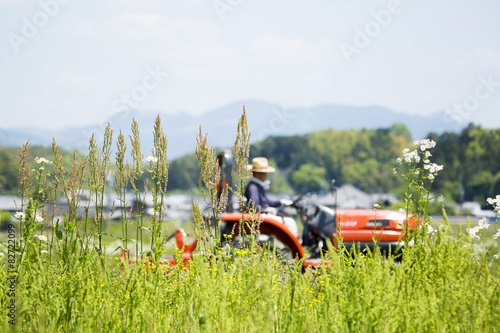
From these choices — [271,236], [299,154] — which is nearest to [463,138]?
[299,154]

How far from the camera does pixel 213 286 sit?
2.41 meters

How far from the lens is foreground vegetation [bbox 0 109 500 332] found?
2137mm

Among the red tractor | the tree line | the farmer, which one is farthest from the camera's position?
the tree line

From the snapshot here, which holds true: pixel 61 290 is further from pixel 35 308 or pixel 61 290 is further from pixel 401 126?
pixel 401 126

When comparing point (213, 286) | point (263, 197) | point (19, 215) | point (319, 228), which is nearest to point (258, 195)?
point (263, 197)

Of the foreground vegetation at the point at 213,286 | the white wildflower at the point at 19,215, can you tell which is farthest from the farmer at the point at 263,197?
the white wildflower at the point at 19,215

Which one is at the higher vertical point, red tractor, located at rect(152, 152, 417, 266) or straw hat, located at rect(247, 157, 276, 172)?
straw hat, located at rect(247, 157, 276, 172)

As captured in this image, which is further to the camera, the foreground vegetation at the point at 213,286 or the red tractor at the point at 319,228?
the red tractor at the point at 319,228

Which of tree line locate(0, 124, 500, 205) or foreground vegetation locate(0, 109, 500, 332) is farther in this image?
tree line locate(0, 124, 500, 205)

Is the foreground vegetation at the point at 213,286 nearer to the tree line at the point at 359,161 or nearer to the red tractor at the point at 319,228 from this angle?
the red tractor at the point at 319,228

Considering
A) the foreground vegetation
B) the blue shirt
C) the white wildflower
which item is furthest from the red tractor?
the white wildflower

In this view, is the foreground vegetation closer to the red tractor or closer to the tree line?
the red tractor

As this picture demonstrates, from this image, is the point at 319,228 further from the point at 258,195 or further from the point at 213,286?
the point at 213,286

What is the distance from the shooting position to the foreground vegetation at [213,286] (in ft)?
7.01
